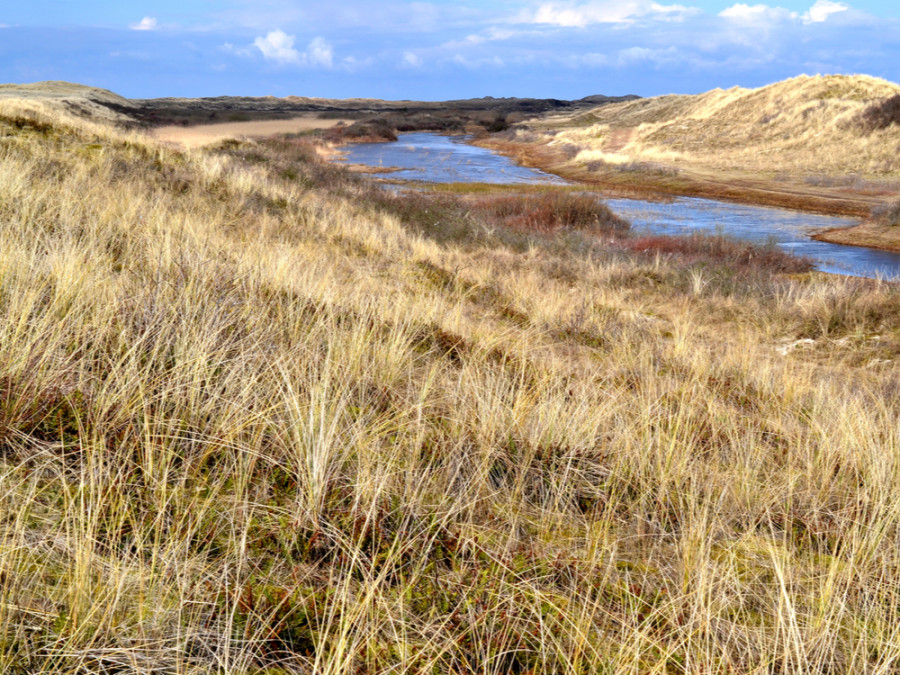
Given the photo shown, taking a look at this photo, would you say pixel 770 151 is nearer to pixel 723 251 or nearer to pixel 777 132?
pixel 777 132

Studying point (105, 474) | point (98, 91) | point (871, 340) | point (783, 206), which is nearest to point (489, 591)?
point (105, 474)

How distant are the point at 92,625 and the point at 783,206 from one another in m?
28.0

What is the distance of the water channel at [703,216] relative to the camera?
52.9 feet

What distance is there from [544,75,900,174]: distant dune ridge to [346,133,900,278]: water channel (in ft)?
Answer: 26.5

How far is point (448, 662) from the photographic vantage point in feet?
5.81

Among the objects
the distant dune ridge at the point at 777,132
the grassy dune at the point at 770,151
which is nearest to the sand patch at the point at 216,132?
the grassy dune at the point at 770,151

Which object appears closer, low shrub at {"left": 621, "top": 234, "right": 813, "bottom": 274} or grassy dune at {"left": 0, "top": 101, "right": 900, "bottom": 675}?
grassy dune at {"left": 0, "top": 101, "right": 900, "bottom": 675}

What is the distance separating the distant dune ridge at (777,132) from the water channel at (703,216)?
8082mm

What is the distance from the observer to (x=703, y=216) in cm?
2292

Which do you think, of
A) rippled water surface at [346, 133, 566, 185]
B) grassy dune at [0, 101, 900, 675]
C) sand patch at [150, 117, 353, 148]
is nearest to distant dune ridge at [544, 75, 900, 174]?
rippled water surface at [346, 133, 566, 185]

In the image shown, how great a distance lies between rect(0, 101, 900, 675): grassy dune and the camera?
1.73m

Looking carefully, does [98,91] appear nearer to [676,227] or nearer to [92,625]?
[676,227]

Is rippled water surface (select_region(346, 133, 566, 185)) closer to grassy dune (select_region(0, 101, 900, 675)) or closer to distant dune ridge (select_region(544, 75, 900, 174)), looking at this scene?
distant dune ridge (select_region(544, 75, 900, 174))

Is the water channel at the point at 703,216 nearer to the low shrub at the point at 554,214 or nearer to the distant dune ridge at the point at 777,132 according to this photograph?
the low shrub at the point at 554,214
